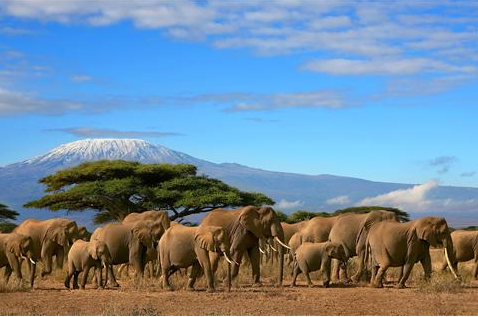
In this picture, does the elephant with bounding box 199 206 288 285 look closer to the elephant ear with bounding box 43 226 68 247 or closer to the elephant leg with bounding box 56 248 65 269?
the elephant ear with bounding box 43 226 68 247

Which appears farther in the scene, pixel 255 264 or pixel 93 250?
pixel 255 264

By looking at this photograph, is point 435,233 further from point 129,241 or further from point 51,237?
point 51,237

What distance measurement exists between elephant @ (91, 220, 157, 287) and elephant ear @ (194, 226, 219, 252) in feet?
9.49

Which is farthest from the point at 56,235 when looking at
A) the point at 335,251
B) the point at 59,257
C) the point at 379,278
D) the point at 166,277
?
the point at 379,278

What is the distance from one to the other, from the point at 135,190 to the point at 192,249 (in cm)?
2952

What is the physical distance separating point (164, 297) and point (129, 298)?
2.60 ft

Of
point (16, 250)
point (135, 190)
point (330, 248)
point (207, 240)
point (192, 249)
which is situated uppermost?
point (135, 190)

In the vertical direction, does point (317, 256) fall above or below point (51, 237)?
below

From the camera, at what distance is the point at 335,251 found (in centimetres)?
2258

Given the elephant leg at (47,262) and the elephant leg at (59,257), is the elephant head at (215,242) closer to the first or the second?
the elephant leg at (47,262)

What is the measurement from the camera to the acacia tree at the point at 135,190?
50.6 meters

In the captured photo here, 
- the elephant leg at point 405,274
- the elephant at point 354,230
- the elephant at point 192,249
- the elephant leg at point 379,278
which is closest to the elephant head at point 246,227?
the elephant at point 192,249

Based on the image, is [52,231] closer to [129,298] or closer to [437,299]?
[129,298]

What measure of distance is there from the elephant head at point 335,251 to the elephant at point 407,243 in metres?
0.82
